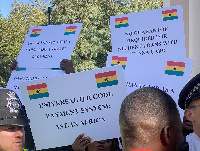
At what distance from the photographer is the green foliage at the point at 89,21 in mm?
18562

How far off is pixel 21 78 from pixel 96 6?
1609 cm

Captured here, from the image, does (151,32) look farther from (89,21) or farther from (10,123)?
(89,21)

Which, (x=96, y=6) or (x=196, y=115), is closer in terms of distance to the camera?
(x=196, y=115)

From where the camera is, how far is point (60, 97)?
2.82 metres

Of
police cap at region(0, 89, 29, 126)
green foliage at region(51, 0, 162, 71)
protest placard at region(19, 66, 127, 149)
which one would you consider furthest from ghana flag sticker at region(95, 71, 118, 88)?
green foliage at region(51, 0, 162, 71)

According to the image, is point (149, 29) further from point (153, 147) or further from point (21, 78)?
point (153, 147)

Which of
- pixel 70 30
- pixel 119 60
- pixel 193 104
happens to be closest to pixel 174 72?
pixel 119 60

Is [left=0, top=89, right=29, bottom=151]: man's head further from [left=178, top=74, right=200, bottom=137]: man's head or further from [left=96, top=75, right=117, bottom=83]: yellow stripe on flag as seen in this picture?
[left=178, top=74, right=200, bottom=137]: man's head

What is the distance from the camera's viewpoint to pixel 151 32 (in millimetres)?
3279

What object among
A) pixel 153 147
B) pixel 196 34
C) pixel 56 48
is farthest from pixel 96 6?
pixel 153 147

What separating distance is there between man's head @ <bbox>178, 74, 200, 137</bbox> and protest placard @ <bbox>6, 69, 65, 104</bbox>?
71.5 inches

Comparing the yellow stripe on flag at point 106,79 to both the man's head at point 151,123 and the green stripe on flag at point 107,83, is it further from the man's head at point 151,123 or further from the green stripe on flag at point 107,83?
the man's head at point 151,123

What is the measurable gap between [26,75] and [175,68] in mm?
1706

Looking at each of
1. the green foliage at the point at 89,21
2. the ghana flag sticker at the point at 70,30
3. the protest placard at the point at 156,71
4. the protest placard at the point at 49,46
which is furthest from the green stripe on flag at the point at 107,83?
the green foliage at the point at 89,21
